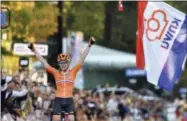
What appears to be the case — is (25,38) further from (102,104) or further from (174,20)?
(174,20)

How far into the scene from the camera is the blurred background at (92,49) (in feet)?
81.7

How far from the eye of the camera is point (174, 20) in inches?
663

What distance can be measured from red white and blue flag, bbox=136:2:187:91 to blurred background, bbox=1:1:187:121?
3300 mm

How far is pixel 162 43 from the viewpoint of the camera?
16891mm

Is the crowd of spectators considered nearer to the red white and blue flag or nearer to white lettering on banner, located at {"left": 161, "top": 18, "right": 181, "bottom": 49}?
the red white and blue flag

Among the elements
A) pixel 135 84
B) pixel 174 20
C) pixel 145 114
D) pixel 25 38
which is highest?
pixel 174 20

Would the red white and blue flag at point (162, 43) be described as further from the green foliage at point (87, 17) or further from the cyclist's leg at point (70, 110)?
the green foliage at point (87, 17)

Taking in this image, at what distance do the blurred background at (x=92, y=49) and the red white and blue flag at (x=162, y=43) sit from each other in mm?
3300

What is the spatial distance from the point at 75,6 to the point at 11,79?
19.2m

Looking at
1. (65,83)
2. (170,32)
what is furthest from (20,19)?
(65,83)

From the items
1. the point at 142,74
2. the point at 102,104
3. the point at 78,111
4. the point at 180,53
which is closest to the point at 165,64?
the point at 180,53

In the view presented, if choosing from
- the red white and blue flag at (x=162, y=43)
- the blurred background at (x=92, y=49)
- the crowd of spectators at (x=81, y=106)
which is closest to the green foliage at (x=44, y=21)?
the blurred background at (x=92, y=49)

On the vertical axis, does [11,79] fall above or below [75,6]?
above

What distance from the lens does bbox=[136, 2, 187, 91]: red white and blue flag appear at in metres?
16.8
